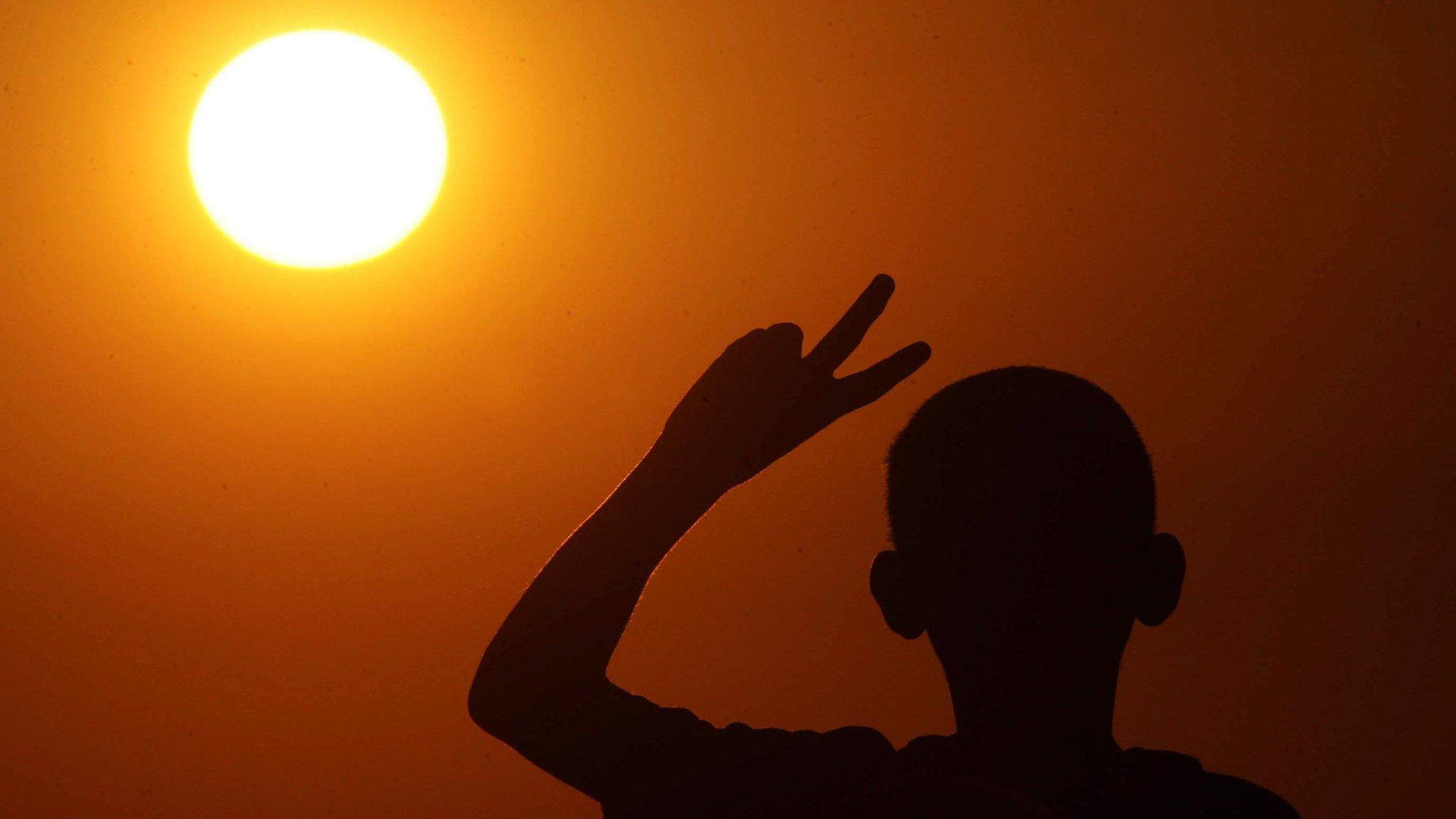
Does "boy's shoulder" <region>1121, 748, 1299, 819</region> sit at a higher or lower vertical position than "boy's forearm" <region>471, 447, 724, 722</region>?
lower

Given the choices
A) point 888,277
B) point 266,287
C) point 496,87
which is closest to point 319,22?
point 496,87

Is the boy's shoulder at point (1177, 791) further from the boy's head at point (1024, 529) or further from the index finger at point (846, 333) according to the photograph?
the index finger at point (846, 333)

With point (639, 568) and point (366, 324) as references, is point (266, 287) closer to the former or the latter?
point (366, 324)

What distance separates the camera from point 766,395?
1.72 feet

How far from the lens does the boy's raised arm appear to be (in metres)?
0.51

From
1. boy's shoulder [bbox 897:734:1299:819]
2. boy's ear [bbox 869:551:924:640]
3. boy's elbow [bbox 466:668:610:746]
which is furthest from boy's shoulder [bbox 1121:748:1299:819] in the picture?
boy's elbow [bbox 466:668:610:746]

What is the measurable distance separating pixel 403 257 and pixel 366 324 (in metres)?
0.24

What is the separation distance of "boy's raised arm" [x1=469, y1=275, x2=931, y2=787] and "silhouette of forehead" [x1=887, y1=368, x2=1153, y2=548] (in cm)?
4

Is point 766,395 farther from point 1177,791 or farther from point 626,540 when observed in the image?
point 1177,791

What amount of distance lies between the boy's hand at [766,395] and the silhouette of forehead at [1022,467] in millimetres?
37

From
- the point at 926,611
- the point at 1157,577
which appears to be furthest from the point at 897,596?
the point at 1157,577

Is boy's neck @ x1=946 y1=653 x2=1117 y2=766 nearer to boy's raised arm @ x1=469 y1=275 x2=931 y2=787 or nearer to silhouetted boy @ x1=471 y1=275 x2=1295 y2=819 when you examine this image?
silhouetted boy @ x1=471 y1=275 x2=1295 y2=819

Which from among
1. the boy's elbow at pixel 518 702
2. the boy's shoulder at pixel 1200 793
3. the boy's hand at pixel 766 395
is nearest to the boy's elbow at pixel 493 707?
the boy's elbow at pixel 518 702

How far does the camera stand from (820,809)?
1.43 ft
